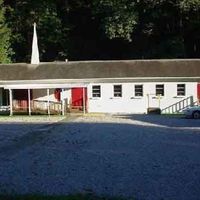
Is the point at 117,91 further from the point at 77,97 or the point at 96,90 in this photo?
the point at 77,97

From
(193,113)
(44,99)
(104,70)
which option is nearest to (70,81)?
(44,99)

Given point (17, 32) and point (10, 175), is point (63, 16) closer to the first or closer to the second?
point (17, 32)

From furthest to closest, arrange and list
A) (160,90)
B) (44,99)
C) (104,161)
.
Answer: (44,99)
(160,90)
(104,161)

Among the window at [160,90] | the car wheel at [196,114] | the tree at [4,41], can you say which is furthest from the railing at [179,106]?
the tree at [4,41]

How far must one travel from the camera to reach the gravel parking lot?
540 inches

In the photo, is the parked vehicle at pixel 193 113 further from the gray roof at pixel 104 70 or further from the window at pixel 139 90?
the window at pixel 139 90

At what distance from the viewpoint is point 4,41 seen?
180 feet

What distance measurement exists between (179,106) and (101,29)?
17044 millimetres

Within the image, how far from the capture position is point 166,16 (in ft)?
189

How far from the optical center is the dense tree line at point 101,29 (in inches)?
2180

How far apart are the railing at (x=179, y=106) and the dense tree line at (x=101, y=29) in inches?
474

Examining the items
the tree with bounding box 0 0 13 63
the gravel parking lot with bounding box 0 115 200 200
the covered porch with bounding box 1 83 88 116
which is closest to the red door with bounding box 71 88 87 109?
the covered porch with bounding box 1 83 88 116

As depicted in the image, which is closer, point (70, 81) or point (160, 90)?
point (160, 90)

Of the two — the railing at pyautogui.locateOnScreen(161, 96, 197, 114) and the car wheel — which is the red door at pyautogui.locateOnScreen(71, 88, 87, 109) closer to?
the railing at pyautogui.locateOnScreen(161, 96, 197, 114)
